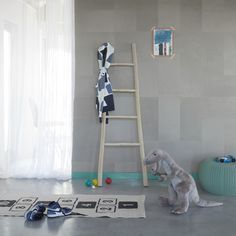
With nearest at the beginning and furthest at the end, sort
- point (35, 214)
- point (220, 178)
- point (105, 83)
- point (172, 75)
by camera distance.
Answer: point (35, 214) → point (220, 178) → point (105, 83) → point (172, 75)

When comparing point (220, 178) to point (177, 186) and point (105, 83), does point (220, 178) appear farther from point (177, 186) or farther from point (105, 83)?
point (105, 83)

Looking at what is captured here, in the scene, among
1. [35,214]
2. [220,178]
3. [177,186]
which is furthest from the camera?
[220,178]

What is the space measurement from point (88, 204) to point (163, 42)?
2211 millimetres

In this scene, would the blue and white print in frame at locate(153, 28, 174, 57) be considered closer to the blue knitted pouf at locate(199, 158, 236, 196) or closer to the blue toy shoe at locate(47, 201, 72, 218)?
the blue knitted pouf at locate(199, 158, 236, 196)

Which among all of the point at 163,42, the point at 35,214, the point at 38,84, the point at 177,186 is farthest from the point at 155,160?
the point at 38,84

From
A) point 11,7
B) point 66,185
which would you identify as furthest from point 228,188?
point 11,7

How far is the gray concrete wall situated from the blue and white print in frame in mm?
68

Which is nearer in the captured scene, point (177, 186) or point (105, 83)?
point (177, 186)

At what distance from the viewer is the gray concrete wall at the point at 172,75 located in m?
4.71

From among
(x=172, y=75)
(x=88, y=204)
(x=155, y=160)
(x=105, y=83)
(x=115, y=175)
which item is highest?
(x=172, y=75)

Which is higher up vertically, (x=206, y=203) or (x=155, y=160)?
(x=155, y=160)

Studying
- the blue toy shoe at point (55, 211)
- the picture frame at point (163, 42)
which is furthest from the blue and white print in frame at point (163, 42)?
the blue toy shoe at point (55, 211)

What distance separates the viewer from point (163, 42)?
472 cm

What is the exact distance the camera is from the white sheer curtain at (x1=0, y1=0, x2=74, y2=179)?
471 centimetres
